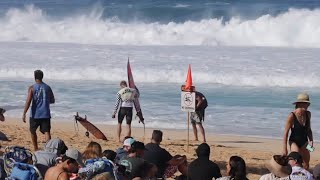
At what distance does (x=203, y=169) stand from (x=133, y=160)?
736mm

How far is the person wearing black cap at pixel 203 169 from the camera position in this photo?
7852 mm

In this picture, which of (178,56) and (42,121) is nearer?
(42,121)

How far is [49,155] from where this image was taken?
8.05m

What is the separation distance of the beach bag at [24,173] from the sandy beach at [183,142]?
4712mm

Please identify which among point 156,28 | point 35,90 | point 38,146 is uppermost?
point 156,28

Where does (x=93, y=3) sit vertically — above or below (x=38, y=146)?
above

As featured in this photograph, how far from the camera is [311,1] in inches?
1849

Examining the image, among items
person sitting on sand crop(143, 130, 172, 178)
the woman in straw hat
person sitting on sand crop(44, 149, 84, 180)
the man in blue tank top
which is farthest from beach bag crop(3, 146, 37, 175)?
the man in blue tank top

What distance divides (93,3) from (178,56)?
63.9 ft

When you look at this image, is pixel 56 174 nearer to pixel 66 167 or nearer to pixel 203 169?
pixel 66 167

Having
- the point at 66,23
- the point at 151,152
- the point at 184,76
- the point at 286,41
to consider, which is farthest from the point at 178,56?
the point at 151,152

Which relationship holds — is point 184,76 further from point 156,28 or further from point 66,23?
point 66,23

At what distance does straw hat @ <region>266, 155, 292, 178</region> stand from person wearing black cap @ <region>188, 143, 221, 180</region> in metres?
0.83

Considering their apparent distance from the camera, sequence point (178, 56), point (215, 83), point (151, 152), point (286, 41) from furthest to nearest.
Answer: point (286, 41) < point (178, 56) < point (215, 83) < point (151, 152)
